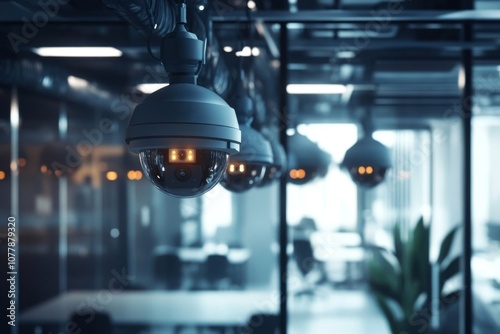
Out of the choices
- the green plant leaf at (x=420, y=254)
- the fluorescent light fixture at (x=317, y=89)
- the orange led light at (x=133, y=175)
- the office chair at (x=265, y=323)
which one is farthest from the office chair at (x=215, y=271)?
the green plant leaf at (x=420, y=254)

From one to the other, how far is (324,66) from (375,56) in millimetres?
646

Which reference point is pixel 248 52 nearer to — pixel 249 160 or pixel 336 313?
pixel 249 160

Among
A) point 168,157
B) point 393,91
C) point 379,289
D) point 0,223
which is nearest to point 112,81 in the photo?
point 0,223

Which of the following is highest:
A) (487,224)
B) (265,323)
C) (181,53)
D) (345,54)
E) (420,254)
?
(345,54)

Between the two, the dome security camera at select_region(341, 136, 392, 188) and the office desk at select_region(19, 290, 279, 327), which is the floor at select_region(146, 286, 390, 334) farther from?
the dome security camera at select_region(341, 136, 392, 188)

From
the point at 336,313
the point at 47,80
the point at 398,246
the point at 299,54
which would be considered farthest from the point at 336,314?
the point at 47,80

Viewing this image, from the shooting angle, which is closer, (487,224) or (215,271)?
(487,224)

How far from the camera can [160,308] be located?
15.6ft

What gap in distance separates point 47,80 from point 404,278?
277cm

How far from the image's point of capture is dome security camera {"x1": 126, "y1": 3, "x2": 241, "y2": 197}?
1.14 m

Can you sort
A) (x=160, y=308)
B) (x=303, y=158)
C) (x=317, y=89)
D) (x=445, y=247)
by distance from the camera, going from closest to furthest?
1. (x=303, y=158)
2. (x=445, y=247)
3. (x=160, y=308)
4. (x=317, y=89)

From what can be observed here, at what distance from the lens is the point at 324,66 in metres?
5.02

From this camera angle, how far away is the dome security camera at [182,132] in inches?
44.8

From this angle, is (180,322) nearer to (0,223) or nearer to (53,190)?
(0,223)
